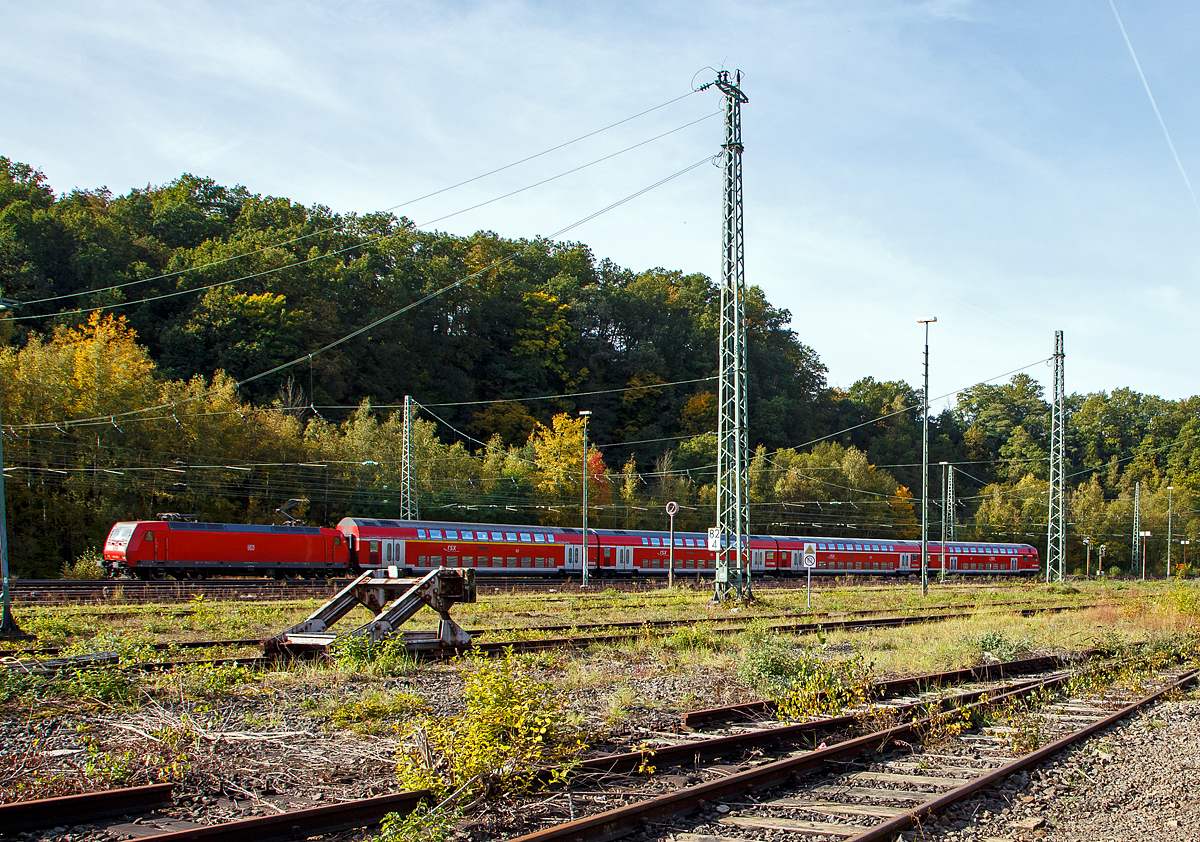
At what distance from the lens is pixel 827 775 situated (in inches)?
307

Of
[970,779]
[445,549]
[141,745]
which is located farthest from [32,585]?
[970,779]

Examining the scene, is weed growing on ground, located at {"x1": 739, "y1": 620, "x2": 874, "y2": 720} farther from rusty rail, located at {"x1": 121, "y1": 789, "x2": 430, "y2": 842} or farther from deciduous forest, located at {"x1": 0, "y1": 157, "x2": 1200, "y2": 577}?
deciduous forest, located at {"x1": 0, "y1": 157, "x2": 1200, "y2": 577}

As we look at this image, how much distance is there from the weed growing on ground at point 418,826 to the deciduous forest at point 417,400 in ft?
110

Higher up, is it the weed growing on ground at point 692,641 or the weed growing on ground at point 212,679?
the weed growing on ground at point 212,679

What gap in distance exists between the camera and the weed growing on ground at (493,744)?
6.48 m

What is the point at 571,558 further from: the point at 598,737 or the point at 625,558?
the point at 598,737

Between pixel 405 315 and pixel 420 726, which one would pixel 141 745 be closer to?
pixel 420 726

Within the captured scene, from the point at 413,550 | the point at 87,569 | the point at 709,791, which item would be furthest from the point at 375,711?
the point at 87,569

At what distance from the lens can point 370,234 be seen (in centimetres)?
8612

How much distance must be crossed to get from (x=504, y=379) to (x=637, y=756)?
7965 centimetres

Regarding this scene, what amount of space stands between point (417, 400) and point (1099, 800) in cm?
7246

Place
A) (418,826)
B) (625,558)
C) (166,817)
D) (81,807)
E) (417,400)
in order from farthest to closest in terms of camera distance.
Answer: (417,400) < (625,558) < (166,817) < (81,807) < (418,826)

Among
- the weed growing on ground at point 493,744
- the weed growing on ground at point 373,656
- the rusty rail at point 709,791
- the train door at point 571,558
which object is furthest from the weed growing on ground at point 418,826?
the train door at point 571,558

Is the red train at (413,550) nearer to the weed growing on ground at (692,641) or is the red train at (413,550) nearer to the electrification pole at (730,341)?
the electrification pole at (730,341)
